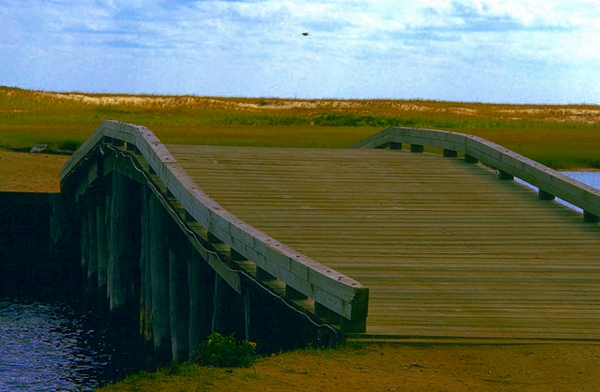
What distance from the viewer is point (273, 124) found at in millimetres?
60281

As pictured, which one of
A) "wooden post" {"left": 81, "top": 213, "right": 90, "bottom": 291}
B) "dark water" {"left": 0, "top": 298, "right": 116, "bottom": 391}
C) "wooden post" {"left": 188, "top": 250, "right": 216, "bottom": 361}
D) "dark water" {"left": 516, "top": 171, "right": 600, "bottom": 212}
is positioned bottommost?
"dark water" {"left": 0, "top": 298, "right": 116, "bottom": 391}

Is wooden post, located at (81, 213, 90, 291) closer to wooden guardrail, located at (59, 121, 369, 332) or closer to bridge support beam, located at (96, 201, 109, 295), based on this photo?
bridge support beam, located at (96, 201, 109, 295)

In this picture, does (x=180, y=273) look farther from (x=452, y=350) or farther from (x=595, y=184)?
(x=595, y=184)

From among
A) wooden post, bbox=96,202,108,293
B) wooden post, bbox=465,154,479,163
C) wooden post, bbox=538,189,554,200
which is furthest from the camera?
wooden post, bbox=96,202,108,293

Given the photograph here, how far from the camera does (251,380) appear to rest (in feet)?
20.3

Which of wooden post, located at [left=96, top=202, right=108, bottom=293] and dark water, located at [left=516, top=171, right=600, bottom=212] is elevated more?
dark water, located at [left=516, top=171, right=600, bottom=212]

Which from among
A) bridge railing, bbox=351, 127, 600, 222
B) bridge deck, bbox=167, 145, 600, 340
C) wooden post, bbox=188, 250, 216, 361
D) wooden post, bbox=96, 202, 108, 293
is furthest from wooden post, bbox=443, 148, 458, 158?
wooden post, bbox=96, 202, 108, 293

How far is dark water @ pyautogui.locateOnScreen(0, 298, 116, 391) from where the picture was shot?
13461 mm

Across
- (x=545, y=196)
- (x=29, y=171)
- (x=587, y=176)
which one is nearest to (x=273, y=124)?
(x=587, y=176)

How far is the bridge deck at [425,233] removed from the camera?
7.82 m

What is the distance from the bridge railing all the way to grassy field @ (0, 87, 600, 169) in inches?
650

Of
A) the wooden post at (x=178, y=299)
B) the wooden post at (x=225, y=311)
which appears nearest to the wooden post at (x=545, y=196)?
the wooden post at (x=225, y=311)

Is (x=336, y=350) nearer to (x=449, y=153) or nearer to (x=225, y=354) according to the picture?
(x=225, y=354)

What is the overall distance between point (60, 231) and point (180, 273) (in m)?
11.9
